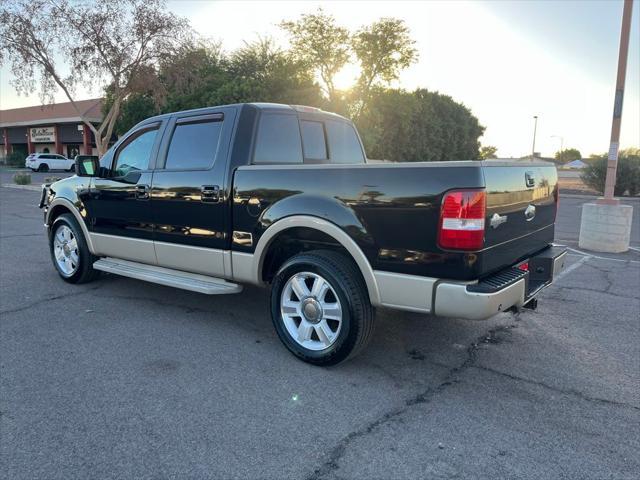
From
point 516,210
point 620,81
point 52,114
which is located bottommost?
point 516,210

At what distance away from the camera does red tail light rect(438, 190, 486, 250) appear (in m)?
3.04

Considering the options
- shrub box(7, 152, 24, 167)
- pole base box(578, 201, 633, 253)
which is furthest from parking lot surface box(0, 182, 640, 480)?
shrub box(7, 152, 24, 167)

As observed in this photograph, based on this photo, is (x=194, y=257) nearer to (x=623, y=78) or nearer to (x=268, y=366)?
(x=268, y=366)

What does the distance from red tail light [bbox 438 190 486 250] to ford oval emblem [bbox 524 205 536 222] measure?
902 mm

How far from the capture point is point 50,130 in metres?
45.9

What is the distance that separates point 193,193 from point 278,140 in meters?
0.90

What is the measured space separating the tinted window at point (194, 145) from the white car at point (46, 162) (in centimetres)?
3955

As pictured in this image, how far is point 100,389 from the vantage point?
3.39 m

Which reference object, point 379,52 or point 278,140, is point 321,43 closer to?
point 379,52

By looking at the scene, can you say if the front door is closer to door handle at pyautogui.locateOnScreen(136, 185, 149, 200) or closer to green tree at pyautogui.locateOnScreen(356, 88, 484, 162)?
door handle at pyautogui.locateOnScreen(136, 185, 149, 200)

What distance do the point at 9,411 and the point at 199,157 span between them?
2479mm

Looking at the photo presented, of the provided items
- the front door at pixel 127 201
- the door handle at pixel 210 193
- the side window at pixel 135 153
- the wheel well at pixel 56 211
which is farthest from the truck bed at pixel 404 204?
the wheel well at pixel 56 211

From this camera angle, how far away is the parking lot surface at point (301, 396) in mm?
2645

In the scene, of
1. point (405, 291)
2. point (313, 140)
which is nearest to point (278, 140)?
point (313, 140)
